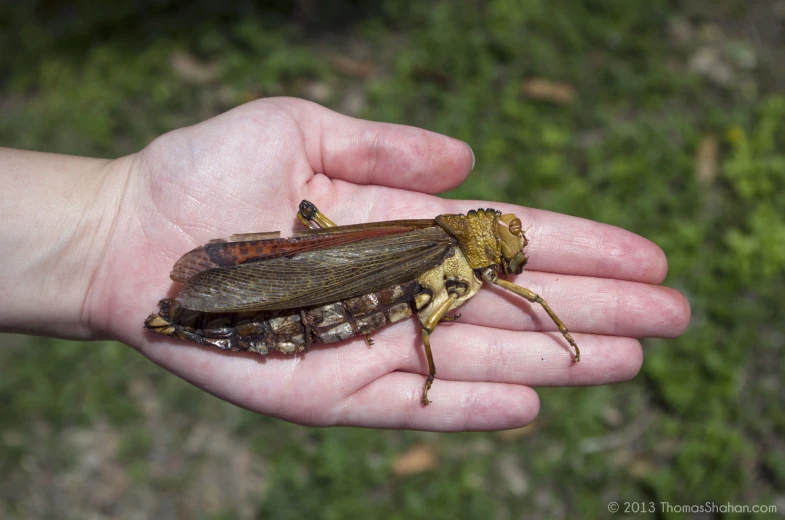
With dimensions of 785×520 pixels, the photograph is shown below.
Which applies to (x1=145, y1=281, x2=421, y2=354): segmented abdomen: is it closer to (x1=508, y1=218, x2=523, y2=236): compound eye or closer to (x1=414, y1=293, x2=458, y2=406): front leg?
(x1=414, y1=293, x2=458, y2=406): front leg

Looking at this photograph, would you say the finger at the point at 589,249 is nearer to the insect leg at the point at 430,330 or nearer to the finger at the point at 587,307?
the finger at the point at 587,307

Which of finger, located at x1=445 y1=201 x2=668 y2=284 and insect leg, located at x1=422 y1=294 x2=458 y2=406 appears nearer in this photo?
insect leg, located at x1=422 y1=294 x2=458 y2=406

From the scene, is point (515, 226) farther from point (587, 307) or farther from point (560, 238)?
point (587, 307)

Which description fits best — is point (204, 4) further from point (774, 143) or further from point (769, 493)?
point (769, 493)

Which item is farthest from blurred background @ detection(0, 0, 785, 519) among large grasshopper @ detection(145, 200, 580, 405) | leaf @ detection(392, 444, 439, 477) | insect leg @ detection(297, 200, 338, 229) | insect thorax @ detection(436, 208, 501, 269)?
insect leg @ detection(297, 200, 338, 229)

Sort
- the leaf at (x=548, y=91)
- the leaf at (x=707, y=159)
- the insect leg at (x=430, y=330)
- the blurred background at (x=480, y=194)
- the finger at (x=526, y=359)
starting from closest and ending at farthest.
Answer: the insect leg at (x=430, y=330) → the finger at (x=526, y=359) → the blurred background at (x=480, y=194) → the leaf at (x=707, y=159) → the leaf at (x=548, y=91)

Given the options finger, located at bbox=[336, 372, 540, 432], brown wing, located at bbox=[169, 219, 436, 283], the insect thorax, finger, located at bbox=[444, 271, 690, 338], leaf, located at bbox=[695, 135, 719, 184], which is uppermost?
brown wing, located at bbox=[169, 219, 436, 283]

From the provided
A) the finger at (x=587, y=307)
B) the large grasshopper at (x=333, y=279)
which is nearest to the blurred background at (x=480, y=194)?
the finger at (x=587, y=307)
